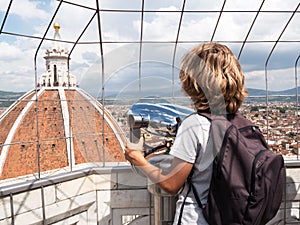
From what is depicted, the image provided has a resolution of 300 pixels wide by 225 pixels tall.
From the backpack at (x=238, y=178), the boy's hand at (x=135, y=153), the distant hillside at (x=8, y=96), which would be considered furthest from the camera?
the distant hillside at (x=8, y=96)

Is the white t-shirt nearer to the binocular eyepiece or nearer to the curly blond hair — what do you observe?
the curly blond hair

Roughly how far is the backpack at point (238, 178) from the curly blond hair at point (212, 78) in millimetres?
64

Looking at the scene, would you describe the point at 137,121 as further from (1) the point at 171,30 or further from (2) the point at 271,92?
(2) the point at 271,92

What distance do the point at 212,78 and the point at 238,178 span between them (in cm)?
37

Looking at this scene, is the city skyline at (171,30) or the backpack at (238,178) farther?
the city skyline at (171,30)

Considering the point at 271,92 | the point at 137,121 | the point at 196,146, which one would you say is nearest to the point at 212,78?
the point at 196,146

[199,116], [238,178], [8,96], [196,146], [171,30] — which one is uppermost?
[171,30]

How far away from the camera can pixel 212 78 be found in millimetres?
1249

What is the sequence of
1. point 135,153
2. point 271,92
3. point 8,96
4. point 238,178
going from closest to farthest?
point 238,178 < point 135,153 < point 8,96 < point 271,92

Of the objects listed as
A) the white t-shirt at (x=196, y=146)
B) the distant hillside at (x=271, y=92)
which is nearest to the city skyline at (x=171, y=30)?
the distant hillside at (x=271, y=92)

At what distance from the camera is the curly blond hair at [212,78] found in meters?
1.26

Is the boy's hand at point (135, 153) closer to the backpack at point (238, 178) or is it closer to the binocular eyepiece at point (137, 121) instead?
the binocular eyepiece at point (137, 121)

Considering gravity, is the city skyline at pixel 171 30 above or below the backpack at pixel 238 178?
above

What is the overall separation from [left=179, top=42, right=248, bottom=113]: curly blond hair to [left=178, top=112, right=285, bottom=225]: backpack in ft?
0.21
